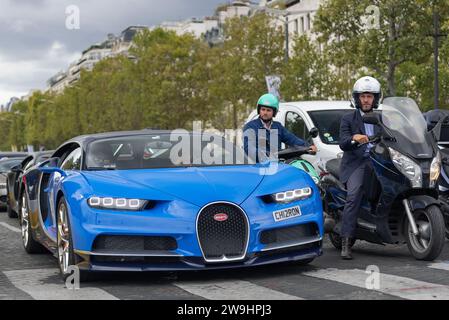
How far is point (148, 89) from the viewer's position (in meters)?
72.5

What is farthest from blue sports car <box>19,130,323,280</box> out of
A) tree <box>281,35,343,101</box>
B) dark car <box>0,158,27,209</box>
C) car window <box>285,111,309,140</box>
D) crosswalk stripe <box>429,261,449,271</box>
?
tree <box>281,35,343,101</box>

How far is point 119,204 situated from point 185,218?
0.54m

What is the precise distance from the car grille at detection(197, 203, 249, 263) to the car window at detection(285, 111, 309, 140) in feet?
23.3

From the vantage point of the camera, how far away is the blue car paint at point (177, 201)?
6902mm

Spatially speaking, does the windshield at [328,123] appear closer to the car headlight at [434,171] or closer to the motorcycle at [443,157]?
the motorcycle at [443,157]

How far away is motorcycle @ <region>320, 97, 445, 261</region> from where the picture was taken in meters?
8.16

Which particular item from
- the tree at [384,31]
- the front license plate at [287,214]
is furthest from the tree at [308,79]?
the front license plate at [287,214]

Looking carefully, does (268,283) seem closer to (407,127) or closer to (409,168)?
(409,168)

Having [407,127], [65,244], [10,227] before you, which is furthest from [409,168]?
[10,227]

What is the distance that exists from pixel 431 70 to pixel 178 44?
3952cm

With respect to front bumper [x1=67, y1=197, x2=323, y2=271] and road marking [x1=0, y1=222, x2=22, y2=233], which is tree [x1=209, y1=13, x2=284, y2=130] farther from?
front bumper [x1=67, y1=197, x2=323, y2=271]

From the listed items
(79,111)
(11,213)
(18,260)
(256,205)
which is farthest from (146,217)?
(79,111)

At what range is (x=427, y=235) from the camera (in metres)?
8.17

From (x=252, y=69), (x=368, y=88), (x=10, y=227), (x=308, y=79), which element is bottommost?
(x=10, y=227)
